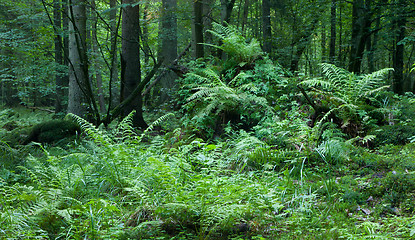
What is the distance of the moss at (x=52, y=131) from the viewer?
278 inches

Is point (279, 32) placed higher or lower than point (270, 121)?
higher

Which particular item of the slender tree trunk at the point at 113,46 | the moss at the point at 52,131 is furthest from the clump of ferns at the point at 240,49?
the moss at the point at 52,131

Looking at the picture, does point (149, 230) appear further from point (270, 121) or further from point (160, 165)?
point (270, 121)

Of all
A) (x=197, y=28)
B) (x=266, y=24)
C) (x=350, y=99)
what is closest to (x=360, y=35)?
(x=266, y=24)

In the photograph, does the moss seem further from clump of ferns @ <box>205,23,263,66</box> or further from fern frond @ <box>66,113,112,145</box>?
clump of ferns @ <box>205,23,263,66</box>

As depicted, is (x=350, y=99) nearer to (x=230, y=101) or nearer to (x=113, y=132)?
(x=230, y=101)

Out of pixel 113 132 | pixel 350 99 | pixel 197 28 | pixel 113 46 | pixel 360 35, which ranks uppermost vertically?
pixel 197 28

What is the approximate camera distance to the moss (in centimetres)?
707

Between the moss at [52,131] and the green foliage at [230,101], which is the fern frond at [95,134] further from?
the moss at [52,131]

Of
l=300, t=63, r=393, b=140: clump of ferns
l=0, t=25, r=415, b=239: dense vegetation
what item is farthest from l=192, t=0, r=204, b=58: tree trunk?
l=300, t=63, r=393, b=140: clump of ferns

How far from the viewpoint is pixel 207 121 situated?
20.6 feet

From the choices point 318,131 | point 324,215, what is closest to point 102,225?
point 324,215

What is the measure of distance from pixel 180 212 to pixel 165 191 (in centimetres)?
30

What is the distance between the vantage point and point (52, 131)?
23.5 feet
